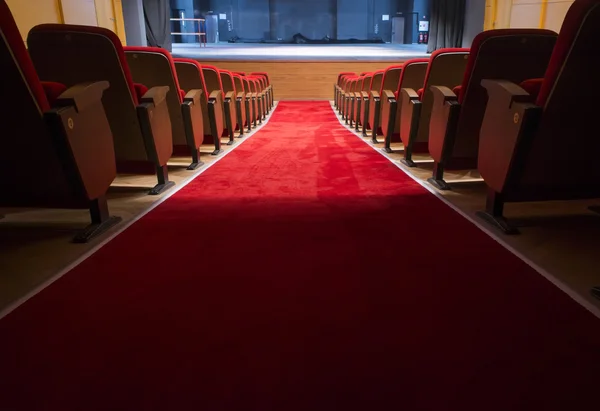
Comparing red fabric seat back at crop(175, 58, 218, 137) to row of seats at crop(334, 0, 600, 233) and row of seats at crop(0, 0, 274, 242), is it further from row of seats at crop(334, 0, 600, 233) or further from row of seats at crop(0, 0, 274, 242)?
row of seats at crop(334, 0, 600, 233)

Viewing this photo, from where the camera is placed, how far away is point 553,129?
2.68 ft

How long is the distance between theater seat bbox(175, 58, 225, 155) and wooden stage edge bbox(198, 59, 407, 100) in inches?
133

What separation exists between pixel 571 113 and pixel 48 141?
932 mm

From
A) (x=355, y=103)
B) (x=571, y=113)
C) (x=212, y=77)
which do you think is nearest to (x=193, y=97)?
(x=212, y=77)

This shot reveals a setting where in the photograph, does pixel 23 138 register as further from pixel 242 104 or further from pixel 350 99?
pixel 350 99

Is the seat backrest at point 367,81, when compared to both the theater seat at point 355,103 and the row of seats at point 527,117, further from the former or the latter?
the row of seats at point 527,117

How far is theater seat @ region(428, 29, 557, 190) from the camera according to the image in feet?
3.38

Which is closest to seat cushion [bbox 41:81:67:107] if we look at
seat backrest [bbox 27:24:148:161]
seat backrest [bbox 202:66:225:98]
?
seat backrest [bbox 27:24:148:161]

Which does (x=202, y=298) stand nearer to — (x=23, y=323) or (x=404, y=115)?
(x=23, y=323)

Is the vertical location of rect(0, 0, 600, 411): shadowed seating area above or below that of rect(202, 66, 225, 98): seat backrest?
below

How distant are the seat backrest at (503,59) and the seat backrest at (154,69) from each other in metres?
0.81

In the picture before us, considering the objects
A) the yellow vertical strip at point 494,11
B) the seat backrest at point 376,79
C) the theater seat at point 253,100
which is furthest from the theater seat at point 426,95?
the yellow vertical strip at point 494,11

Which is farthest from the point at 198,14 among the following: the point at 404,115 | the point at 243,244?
the point at 243,244

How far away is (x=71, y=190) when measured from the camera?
0.85 metres
